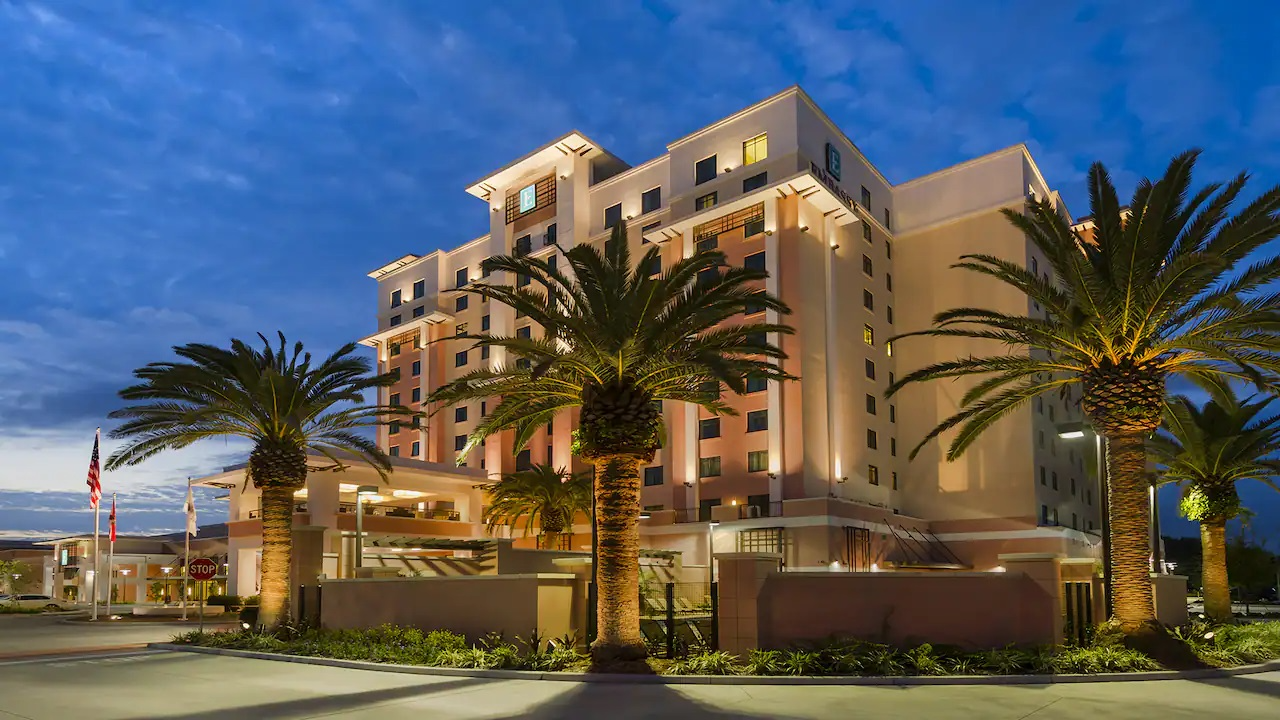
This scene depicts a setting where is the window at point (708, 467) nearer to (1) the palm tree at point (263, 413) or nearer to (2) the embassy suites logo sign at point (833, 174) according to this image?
(2) the embassy suites logo sign at point (833, 174)

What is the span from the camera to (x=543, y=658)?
20312 mm

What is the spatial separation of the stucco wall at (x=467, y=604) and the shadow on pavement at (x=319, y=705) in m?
3.38

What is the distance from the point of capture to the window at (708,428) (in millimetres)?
56625

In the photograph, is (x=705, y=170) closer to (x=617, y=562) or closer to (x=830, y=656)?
(x=617, y=562)

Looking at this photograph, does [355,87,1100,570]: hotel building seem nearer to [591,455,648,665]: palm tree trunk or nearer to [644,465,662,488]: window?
[644,465,662,488]: window

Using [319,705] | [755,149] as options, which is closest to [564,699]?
[319,705]

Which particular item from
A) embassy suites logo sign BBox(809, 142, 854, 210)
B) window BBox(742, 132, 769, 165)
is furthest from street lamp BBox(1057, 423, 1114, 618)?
window BBox(742, 132, 769, 165)

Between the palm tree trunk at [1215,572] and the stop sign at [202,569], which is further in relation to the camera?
the palm tree trunk at [1215,572]

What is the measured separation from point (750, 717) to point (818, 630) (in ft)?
20.0

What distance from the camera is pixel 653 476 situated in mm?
58594

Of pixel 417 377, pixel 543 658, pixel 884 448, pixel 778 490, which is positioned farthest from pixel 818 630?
pixel 417 377

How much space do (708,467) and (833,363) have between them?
9345 millimetres

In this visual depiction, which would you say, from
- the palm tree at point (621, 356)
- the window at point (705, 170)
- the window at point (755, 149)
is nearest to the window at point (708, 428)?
the window at point (705, 170)

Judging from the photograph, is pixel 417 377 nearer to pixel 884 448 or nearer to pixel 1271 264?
pixel 884 448
